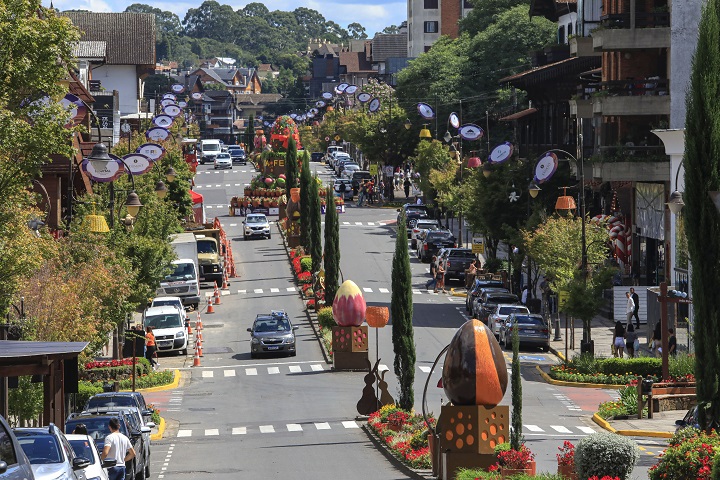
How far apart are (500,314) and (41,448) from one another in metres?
36.0

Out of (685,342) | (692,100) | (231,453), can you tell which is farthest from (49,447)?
(685,342)

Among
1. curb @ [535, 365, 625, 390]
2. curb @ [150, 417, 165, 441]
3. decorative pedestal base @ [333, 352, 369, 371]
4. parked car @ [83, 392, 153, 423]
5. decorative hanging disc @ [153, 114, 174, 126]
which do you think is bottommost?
curb @ [150, 417, 165, 441]

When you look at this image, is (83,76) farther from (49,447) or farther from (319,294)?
(49,447)

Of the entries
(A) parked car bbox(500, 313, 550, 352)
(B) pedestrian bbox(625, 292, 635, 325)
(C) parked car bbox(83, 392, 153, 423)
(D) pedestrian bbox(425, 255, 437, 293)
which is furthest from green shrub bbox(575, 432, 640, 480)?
(D) pedestrian bbox(425, 255, 437, 293)

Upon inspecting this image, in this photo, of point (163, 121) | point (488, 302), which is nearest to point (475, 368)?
point (488, 302)

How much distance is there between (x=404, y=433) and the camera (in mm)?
33031

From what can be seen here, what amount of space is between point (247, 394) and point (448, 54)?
7395 centimetres

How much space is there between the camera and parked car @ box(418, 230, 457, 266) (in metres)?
75.4

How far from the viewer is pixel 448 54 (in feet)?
373

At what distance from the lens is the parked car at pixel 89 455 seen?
20.3 metres

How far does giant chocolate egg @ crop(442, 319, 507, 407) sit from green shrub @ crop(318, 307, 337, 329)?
28.5 m

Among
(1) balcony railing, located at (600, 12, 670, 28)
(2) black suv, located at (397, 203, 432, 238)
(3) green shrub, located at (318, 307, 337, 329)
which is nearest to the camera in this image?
(3) green shrub, located at (318, 307, 337, 329)

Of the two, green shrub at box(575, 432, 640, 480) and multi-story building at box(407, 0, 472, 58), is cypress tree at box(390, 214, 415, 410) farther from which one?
multi-story building at box(407, 0, 472, 58)

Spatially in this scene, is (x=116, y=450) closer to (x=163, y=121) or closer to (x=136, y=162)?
(x=136, y=162)
